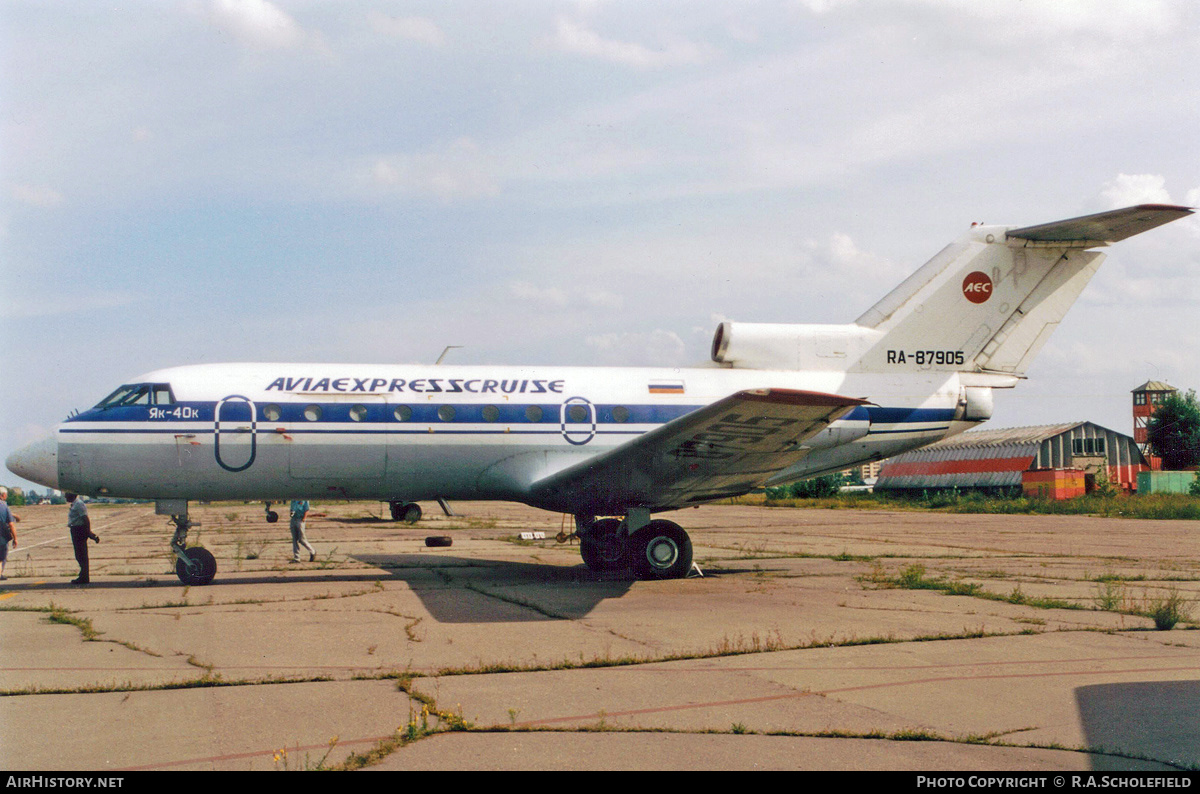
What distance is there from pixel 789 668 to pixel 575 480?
6.50 metres

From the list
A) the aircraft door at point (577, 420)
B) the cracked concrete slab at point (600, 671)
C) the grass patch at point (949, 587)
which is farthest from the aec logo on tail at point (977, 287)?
the aircraft door at point (577, 420)

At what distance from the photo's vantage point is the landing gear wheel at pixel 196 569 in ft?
45.3

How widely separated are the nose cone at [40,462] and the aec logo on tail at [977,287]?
1521 centimetres

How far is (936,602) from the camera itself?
1151 centimetres

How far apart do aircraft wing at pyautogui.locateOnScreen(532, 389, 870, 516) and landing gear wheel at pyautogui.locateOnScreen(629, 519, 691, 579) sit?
0.49m

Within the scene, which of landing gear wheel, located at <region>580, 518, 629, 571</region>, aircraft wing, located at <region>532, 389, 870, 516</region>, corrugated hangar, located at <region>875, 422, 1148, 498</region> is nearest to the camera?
aircraft wing, located at <region>532, 389, 870, 516</region>

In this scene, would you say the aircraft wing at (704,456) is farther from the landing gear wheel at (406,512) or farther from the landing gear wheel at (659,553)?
the landing gear wheel at (406,512)

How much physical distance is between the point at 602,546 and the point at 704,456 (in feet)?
11.9

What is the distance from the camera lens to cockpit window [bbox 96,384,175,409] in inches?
556

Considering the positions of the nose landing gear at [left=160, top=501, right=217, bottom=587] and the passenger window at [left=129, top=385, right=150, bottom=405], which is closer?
the nose landing gear at [left=160, top=501, right=217, bottom=587]

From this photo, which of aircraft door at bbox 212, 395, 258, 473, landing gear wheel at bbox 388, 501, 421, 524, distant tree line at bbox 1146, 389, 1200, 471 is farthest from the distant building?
aircraft door at bbox 212, 395, 258, 473

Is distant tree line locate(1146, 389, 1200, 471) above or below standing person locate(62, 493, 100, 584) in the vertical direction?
above

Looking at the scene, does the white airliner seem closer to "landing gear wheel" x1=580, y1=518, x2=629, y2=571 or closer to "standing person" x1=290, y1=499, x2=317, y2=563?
"landing gear wheel" x1=580, y1=518, x2=629, y2=571

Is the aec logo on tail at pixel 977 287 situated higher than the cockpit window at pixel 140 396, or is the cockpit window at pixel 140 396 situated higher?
the aec logo on tail at pixel 977 287
